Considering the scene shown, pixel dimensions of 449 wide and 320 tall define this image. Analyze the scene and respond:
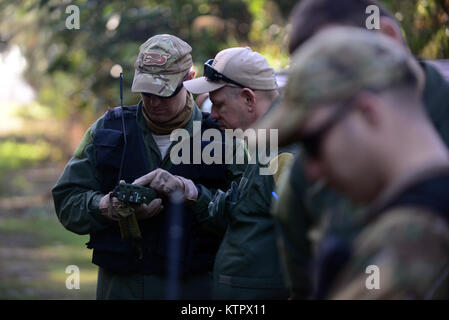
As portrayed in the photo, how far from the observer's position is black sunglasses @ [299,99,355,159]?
5.61 ft

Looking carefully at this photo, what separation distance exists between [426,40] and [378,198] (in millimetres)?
7889

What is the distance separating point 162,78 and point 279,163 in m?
1.03

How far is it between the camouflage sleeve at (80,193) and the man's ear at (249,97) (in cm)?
97

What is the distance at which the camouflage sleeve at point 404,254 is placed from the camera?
1.66 m

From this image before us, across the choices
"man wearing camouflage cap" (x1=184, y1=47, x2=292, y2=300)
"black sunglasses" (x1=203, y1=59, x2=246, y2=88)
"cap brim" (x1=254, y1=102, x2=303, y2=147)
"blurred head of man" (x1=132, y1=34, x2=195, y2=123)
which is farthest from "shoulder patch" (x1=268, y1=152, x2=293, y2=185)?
"cap brim" (x1=254, y1=102, x2=303, y2=147)

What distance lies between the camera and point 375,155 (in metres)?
1.73

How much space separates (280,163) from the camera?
11.4 ft

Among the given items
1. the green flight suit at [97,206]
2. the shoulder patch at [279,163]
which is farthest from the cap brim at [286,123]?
the green flight suit at [97,206]

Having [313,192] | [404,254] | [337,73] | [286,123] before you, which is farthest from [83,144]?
[404,254]

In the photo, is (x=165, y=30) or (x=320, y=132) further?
(x=165, y=30)

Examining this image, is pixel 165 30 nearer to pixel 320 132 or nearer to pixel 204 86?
pixel 204 86

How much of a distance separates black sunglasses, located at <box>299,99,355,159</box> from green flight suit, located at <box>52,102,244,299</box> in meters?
2.32

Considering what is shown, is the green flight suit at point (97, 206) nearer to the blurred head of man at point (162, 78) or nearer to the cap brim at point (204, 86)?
the blurred head of man at point (162, 78)
